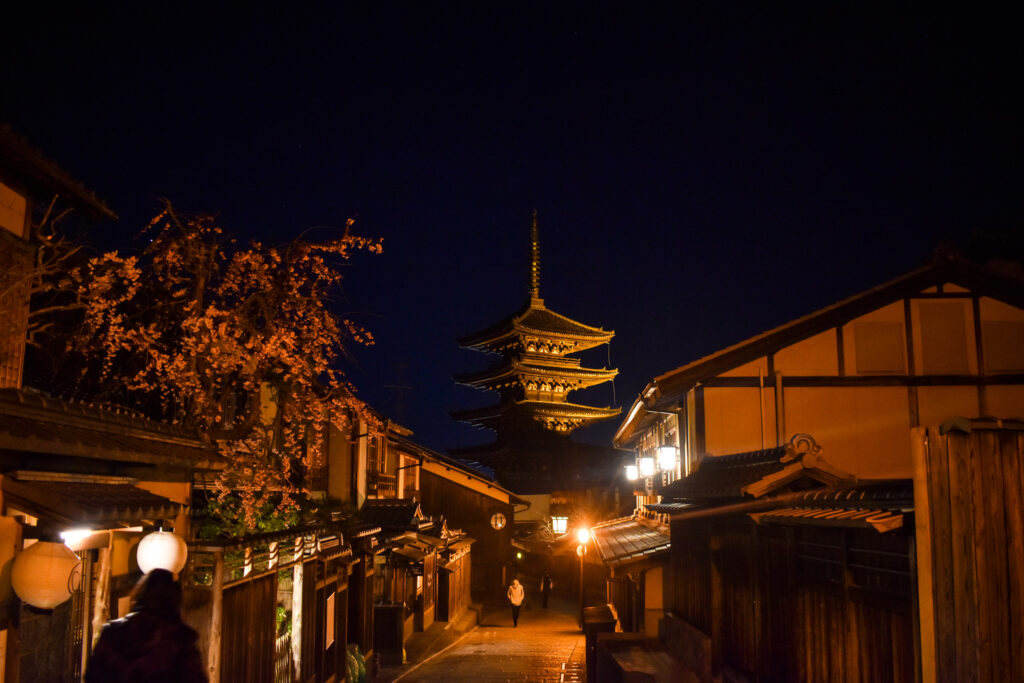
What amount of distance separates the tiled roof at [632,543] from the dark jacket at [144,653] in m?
13.4

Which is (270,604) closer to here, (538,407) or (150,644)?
(150,644)

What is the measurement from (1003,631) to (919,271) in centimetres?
1450

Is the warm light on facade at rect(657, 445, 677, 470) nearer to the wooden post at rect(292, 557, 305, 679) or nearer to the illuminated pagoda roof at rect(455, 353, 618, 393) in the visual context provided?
the wooden post at rect(292, 557, 305, 679)

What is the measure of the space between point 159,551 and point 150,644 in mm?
3713

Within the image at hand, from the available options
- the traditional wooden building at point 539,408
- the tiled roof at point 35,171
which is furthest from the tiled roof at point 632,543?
the traditional wooden building at point 539,408

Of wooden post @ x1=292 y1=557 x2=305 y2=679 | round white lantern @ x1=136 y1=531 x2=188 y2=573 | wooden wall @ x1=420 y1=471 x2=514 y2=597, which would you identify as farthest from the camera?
wooden wall @ x1=420 y1=471 x2=514 y2=597

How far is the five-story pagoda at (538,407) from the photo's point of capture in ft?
162

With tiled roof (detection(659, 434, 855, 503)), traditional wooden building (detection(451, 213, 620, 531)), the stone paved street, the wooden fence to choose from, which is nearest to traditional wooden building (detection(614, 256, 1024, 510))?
tiled roof (detection(659, 434, 855, 503))

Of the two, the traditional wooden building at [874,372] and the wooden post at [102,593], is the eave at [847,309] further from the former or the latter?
the wooden post at [102,593]

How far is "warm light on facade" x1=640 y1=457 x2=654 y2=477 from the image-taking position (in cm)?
2679

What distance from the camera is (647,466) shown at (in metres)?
27.9

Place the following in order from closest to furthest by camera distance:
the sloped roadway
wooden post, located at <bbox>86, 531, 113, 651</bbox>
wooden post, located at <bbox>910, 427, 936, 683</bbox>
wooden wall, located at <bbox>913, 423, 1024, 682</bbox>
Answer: wooden wall, located at <bbox>913, 423, 1024, 682</bbox> → wooden post, located at <bbox>910, 427, 936, 683</bbox> → wooden post, located at <bbox>86, 531, 113, 651</bbox> → the sloped roadway

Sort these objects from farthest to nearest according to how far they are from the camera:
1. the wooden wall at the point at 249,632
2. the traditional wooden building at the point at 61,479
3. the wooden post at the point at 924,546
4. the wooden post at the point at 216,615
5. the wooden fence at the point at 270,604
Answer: the wooden wall at the point at 249,632
the wooden fence at the point at 270,604
the wooden post at the point at 216,615
the traditional wooden building at the point at 61,479
the wooden post at the point at 924,546

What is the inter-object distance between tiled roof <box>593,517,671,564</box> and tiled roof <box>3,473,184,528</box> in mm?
11827
